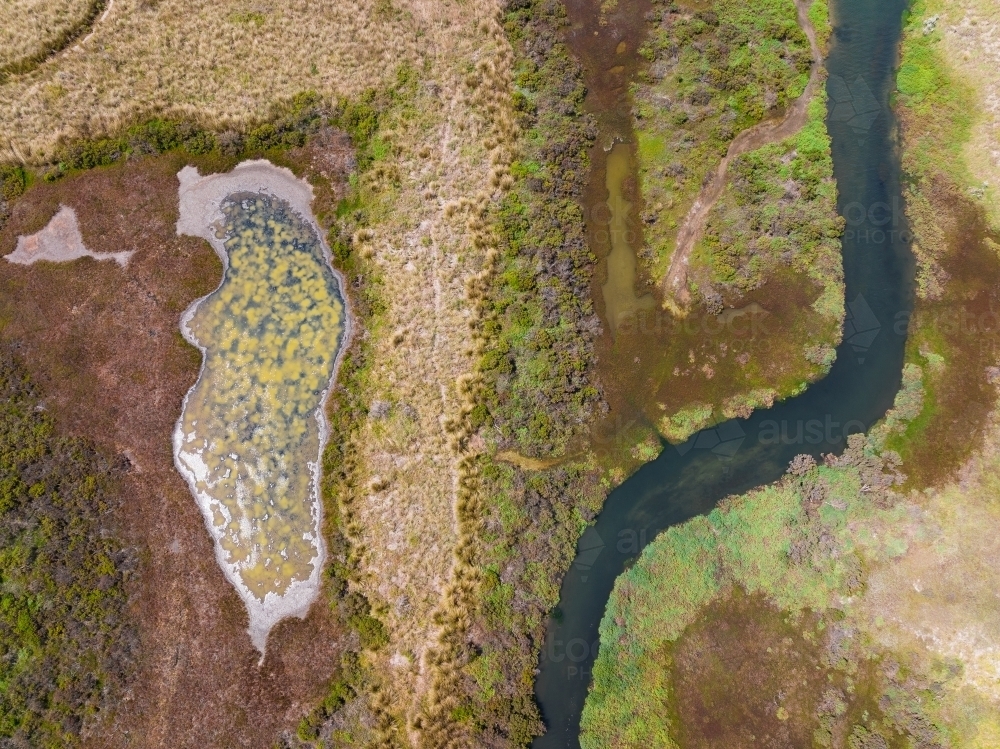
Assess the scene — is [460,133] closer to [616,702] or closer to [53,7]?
[53,7]

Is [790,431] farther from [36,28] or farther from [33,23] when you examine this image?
[33,23]

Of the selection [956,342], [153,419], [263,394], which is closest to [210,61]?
[263,394]

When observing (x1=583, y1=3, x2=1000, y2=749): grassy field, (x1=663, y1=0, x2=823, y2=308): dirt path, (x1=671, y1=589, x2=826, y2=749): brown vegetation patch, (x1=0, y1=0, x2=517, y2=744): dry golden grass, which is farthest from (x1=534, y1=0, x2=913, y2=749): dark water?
(x1=0, y1=0, x2=517, y2=744): dry golden grass

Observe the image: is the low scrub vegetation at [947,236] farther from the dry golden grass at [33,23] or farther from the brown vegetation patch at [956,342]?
the dry golden grass at [33,23]

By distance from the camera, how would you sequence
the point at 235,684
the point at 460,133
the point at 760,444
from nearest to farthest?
the point at 235,684 < the point at 760,444 < the point at 460,133

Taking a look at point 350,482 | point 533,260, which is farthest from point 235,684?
point 533,260

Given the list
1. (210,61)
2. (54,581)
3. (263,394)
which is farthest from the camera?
(210,61)
